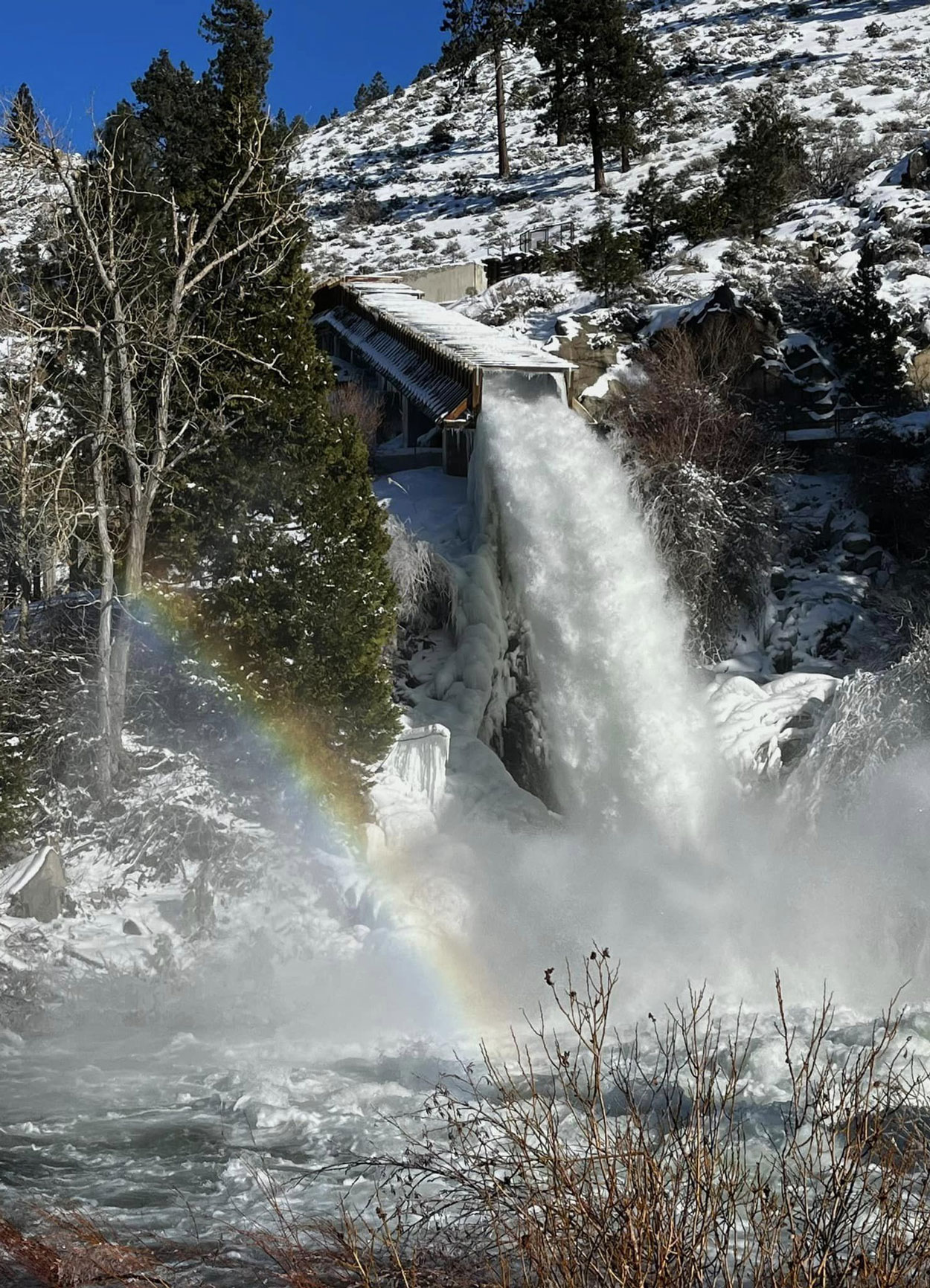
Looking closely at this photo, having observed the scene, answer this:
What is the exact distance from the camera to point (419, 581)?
18.9m

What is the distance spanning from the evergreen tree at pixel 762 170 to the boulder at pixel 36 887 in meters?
24.8

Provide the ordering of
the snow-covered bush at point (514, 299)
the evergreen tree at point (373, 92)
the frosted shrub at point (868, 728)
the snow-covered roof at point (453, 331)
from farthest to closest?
1. the evergreen tree at point (373, 92)
2. the snow-covered bush at point (514, 299)
3. the snow-covered roof at point (453, 331)
4. the frosted shrub at point (868, 728)

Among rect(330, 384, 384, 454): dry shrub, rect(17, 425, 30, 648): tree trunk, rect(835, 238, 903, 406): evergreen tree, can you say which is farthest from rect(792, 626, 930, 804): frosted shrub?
rect(17, 425, 30, 648): tree trunk

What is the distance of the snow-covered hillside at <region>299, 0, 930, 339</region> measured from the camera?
3019cm

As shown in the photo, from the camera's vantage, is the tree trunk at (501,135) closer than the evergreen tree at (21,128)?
No

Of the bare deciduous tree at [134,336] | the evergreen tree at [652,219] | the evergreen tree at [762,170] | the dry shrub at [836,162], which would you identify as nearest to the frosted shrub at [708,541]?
the bare deciduous tree at [134,336]

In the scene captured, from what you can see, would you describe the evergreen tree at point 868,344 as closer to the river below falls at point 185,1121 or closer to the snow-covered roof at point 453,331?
the snow-covered roof at point 453,331

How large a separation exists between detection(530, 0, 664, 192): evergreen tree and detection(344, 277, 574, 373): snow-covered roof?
46.8ft

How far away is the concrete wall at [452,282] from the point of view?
111 feet

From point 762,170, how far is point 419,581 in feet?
64.3

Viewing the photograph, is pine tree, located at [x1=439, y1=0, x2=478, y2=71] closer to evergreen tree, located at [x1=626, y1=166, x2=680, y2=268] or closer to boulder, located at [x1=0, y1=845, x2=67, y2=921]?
evergreen tree, located at [x1=626, y1=166, x2=680, y2=268]

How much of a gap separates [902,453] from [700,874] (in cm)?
1040

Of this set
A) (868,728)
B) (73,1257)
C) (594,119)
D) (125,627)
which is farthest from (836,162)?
(73,1257)

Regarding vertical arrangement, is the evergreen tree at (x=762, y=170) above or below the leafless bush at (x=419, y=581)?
above
